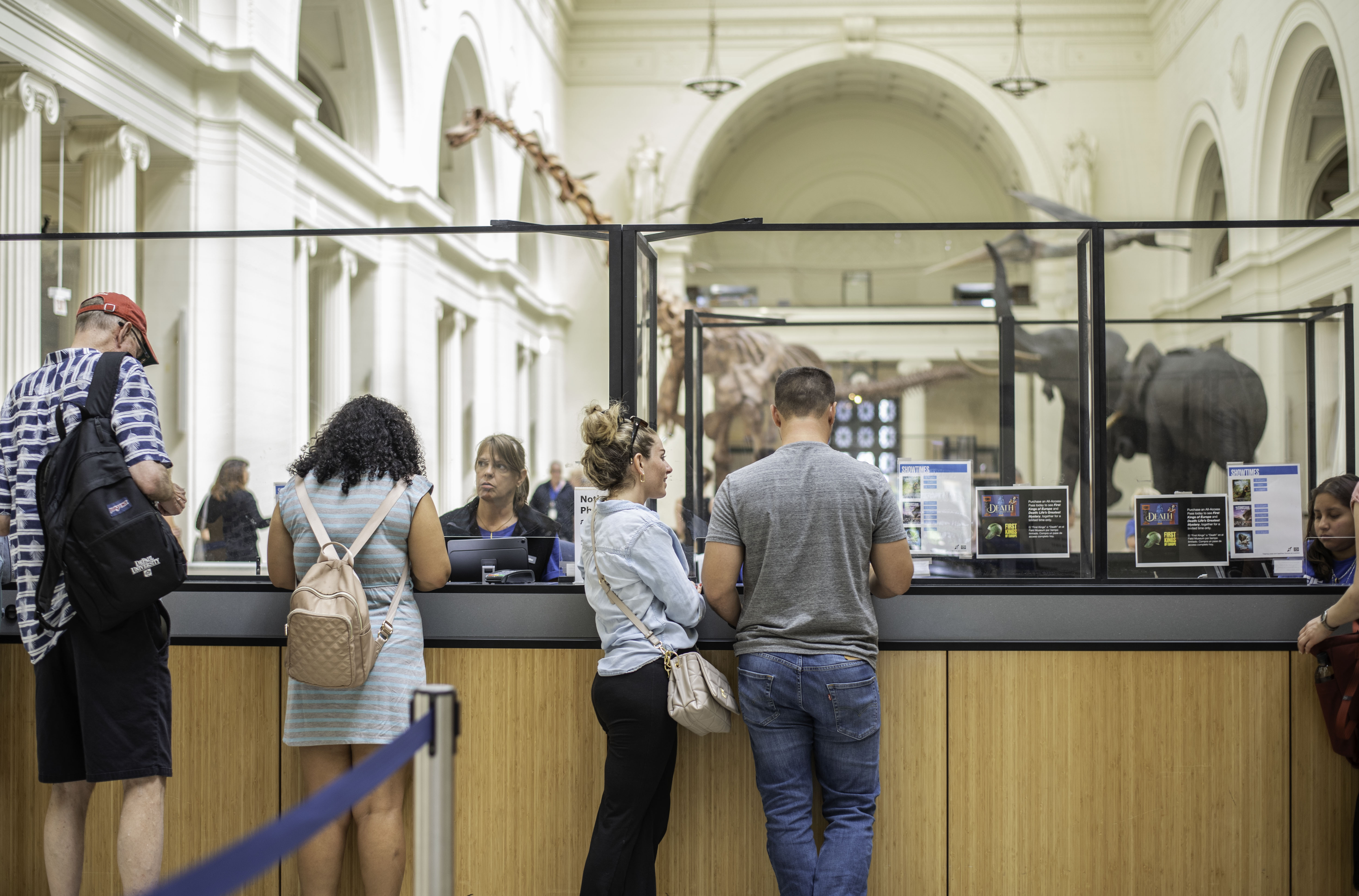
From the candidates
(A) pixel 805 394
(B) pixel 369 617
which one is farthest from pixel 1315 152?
(B) pixel 369 617

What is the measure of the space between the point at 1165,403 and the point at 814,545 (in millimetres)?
3312

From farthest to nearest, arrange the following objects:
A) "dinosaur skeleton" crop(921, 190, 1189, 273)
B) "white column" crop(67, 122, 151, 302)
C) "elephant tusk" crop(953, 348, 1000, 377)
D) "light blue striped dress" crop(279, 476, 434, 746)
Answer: "white column" crop(67, 122, 151, 302) → "elephant tusk" crop(953, 348, 1000, 377) → "dinosaur skeleton" crop(921, 190, 1189, 273) → "light blue striped dress" crop(279, 476, 434, 746)

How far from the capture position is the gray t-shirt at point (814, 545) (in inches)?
106

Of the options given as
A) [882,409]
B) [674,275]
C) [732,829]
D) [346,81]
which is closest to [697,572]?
[732,829]

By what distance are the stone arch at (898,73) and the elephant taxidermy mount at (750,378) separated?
13694 mm

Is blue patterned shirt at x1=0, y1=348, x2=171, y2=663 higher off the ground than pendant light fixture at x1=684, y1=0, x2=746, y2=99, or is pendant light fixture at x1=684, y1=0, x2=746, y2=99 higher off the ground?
pendant light fixture at x1=684, y1=0, x2=746, y2=99

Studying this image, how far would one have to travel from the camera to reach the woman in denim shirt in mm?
2699

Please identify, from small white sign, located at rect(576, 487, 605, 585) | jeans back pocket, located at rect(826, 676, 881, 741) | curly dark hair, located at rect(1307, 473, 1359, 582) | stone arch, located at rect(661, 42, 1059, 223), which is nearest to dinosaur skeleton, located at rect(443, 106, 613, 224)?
small white sign, located at rect(576, 487, 605, 585)

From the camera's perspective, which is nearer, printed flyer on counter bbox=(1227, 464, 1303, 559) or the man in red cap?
the man in red cap

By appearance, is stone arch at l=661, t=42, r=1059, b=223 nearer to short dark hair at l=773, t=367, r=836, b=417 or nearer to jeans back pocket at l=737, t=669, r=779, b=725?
short dark hair at l=773, t=367, r=836, b=417

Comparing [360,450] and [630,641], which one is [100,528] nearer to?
[360,450]

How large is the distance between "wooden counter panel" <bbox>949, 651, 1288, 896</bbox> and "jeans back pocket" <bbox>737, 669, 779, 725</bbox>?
0.75 metres

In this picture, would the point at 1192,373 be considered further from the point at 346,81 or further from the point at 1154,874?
the point at 346,81

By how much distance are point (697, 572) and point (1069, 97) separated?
20.8 meters
